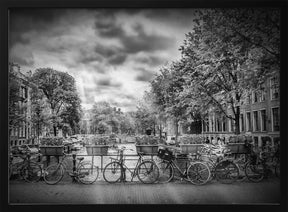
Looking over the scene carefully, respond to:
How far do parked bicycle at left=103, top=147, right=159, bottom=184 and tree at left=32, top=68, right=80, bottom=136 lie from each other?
155 centimetres

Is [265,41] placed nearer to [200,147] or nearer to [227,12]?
[227,12]

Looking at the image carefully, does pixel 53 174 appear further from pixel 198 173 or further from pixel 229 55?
pixel 229 55

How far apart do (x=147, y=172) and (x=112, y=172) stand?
96cm

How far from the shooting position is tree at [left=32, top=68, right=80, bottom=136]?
9527 mm

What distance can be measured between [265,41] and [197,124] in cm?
292

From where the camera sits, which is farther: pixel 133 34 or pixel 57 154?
pixel 57 154

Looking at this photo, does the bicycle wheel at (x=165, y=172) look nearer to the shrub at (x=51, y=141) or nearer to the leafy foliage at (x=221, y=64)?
the leafy foliage at (x=221, y=64)

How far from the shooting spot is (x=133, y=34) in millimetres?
9320

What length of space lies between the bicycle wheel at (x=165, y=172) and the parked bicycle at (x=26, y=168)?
10.7 ft

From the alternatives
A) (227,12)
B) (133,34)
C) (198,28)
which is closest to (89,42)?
(133,34)

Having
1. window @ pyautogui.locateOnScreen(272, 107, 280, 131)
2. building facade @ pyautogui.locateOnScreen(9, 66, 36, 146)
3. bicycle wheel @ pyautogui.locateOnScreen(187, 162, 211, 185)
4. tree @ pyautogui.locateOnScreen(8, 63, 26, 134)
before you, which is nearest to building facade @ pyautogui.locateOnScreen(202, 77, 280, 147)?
window @ pyautogui.locateOnScreen(272, 107, 280, 131)

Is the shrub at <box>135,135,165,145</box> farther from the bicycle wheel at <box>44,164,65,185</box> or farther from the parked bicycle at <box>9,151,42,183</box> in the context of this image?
the parked bicycle at <box>9,151,42,183</box>

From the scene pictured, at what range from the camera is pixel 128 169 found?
9.74 m

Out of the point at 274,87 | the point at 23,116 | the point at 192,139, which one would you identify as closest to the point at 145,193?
the point at 192,139
